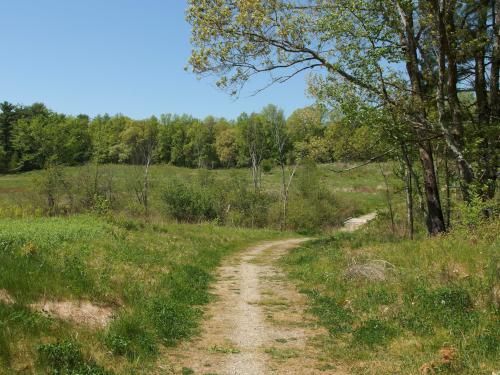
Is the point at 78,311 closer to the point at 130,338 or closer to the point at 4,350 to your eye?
the point at 130,338

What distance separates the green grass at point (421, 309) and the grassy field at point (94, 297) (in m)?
3.55

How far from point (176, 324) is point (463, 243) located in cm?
825

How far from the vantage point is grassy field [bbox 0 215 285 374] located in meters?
6.85

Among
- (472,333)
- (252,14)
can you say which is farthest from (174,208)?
(472,333)

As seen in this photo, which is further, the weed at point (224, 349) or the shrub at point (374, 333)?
the shrub at point (374, 333)

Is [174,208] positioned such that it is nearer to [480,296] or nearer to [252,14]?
[252,14]

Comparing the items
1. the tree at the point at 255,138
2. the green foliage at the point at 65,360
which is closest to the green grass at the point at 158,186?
the tree at the point at 255,138

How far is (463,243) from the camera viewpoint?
1280 cm

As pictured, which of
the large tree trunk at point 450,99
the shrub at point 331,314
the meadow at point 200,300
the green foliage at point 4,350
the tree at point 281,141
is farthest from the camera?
the tree at point 281,141

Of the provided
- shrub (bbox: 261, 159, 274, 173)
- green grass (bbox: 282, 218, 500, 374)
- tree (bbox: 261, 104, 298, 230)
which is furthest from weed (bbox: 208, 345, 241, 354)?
shrub (bbox: 261, 159, 274, 173)

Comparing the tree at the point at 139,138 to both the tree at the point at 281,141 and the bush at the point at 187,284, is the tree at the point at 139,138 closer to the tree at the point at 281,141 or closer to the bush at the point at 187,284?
the tree at the point at 281,141

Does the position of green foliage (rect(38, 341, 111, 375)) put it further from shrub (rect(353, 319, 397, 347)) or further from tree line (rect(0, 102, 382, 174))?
tree line (rect(0, 102, 382, 174))

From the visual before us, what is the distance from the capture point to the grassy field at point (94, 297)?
6852mm

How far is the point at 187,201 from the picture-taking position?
173 ft
